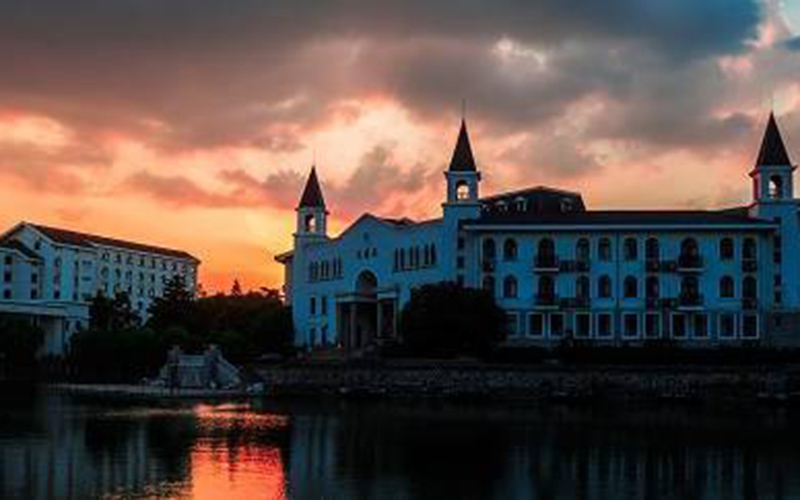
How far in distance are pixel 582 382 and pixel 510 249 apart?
1570cm

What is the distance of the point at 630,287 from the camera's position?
297ft

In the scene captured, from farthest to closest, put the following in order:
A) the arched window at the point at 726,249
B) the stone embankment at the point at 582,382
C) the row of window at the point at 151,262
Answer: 1. the row of window at the point at 151,262
2. the arched window at the point at 726,249
3. the stone embankment at the point at 582,382

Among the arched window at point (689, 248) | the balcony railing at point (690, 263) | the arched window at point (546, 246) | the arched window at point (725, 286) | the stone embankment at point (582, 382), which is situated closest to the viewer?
the stone embankment at point (582, 382)

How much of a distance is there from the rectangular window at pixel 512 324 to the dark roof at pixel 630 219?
271 inches

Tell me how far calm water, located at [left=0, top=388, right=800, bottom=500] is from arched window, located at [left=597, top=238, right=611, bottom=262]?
24791mm

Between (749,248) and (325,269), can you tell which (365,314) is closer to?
(325,269)

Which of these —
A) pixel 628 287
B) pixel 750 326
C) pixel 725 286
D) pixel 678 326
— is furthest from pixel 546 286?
pixel 750 326

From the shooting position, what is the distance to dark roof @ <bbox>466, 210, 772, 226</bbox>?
8994 centimetres

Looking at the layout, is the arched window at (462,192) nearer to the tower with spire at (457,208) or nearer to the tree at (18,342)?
the tower with spire at (457,208)

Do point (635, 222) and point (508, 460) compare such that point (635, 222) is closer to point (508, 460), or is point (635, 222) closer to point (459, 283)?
point (459, 283)

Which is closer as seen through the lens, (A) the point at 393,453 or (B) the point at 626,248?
(A) the point at 393,453

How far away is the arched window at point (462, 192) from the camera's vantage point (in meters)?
94.2

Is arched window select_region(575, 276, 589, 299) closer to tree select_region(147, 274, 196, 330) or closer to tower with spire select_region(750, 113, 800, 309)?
tower with spire select_region(750, 113, 800, 309)

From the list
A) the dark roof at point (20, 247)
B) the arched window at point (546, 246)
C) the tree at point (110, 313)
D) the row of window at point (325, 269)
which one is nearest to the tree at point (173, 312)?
the tree at point (110, 313)
